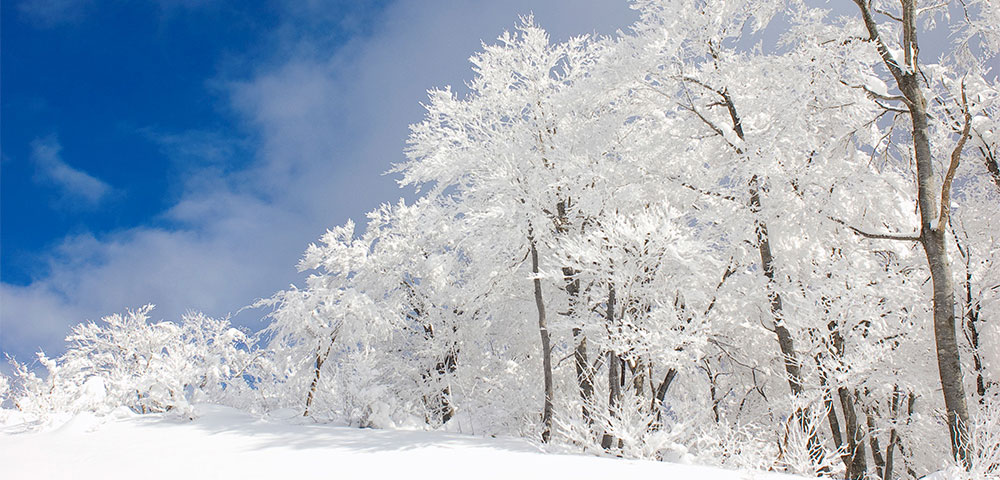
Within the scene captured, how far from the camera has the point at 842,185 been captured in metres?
8.39

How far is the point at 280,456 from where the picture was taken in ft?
16.8

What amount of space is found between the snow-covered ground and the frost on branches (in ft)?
3.87

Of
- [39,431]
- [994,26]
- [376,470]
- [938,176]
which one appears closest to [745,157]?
[994,26]

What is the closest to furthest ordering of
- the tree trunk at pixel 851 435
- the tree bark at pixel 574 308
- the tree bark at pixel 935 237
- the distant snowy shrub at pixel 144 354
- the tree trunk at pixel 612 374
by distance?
the tree bark at pixel 935 237, the tree trunk at pixel 612 374, the tree trunk at pixel 851 435, the tree bark at pixel 574 308, the distant snowy shrub at pixel 144 354

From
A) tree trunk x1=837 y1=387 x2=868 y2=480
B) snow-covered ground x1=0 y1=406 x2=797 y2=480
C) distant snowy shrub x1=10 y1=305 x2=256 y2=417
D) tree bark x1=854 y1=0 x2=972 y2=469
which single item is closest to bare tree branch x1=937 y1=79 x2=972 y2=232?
tree bark x1=854 y1=0 x2=972 y2=469

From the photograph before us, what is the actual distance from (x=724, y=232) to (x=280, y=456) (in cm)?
792

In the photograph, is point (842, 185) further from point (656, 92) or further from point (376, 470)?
point (376, 470)

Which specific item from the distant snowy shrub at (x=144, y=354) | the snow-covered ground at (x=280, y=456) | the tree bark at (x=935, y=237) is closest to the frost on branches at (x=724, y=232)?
the tree bark at (x=935, y=237)

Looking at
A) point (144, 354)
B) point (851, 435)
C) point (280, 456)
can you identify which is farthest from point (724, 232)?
point (144, 354)

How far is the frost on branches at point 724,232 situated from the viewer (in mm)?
7086

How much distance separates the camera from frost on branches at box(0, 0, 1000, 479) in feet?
23.2

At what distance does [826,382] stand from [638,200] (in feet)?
14.2

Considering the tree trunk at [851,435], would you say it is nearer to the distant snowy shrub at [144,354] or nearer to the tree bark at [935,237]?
the tree bark at [935,237]

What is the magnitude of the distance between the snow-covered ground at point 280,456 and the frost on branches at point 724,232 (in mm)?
1179
